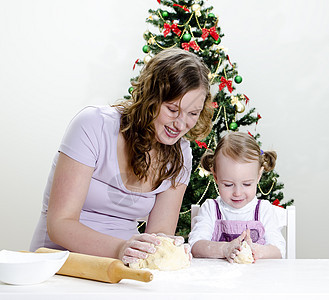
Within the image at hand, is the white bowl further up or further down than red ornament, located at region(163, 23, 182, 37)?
further down

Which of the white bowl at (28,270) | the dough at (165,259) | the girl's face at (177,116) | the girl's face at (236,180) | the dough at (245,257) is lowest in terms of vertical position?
the white bowl at (28,270)

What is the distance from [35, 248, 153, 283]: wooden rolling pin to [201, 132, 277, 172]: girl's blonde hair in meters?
0.97

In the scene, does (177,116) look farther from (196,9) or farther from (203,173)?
(196,9)

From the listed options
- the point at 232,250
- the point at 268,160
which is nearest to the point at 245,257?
the point at 232,250

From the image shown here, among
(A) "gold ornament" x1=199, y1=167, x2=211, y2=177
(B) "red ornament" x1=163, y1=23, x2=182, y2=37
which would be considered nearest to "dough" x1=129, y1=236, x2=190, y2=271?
(A) "gold ornament" x1=199, y1=167, x2=211, y2=177

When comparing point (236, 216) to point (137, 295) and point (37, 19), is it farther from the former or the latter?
point (37, 19)

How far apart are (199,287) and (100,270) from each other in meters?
0.21

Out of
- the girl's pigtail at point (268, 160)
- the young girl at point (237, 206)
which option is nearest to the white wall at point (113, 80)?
the girl's pigtail at point (268, 160)

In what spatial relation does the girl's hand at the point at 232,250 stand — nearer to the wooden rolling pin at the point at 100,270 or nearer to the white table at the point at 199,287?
the white table at the point at 199,287

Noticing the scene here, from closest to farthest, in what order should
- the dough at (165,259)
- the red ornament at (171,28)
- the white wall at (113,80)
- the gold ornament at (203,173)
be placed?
the dough at (165,259), the gold ornament at (203,173), the red ornament at (171,28), the white wall at (113,80)

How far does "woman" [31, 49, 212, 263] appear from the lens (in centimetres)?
139

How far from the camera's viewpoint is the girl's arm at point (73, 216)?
4.23 ft

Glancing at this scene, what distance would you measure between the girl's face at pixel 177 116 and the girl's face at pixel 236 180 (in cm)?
37

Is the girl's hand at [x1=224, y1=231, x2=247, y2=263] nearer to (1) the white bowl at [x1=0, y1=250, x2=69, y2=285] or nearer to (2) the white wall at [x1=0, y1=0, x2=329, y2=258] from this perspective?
(1) the white bowl at [x1=0, y1=250, x2=69, y2=285]
